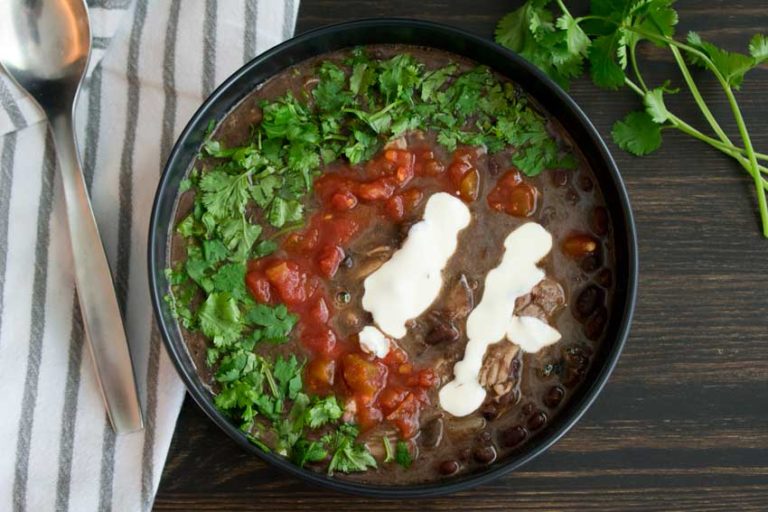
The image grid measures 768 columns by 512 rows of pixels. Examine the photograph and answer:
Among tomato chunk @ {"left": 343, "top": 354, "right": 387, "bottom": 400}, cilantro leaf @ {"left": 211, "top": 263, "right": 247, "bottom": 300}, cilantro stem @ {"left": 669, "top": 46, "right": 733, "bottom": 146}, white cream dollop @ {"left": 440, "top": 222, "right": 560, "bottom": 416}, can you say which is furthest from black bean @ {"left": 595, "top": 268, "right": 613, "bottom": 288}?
cilantro leaf @ {"left": 211, "top": 263, "right": 247, "bottom": 300}

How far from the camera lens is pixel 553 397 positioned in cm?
378

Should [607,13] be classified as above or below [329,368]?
above

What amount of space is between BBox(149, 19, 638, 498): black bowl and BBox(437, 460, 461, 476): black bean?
40 mm

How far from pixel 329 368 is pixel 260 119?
1107 millimetres

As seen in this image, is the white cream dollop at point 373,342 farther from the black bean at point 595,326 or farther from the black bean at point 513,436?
the black bean at point 595,326

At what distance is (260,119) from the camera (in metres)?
3.89

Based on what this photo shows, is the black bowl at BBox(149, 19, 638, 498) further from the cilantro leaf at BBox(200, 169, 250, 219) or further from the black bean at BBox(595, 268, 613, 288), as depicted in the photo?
the cilantro leaf at BBox(200, 169, 250, 219)

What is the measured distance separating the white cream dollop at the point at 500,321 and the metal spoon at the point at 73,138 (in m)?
1.37

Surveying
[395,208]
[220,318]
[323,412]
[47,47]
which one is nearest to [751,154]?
[395,208]

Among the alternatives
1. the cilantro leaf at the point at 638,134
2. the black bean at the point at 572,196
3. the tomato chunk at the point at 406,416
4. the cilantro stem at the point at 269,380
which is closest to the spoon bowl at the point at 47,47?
the cilantro stem at the point at 269,380

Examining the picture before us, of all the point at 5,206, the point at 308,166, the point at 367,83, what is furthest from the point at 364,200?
the point at 5,206

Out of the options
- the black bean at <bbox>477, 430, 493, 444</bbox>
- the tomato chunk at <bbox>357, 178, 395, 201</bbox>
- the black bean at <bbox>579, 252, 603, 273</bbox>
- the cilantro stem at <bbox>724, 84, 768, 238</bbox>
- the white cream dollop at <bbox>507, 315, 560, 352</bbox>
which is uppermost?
the cilantro stem at <bbox>724, 84, 768, 238</bbox>

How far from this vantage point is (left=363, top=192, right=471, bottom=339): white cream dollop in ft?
12.3

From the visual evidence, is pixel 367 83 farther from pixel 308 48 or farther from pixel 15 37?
pixel 15 37
